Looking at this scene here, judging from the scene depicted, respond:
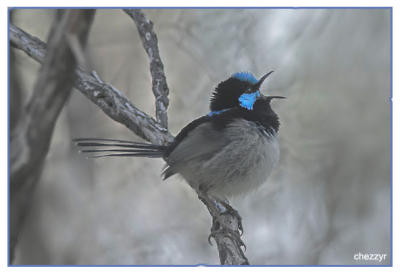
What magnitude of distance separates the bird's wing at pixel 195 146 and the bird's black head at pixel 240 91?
1.12 feet

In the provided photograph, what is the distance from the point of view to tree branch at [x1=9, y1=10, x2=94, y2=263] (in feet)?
6.43

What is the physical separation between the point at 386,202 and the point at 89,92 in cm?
262

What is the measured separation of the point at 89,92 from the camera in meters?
4.12

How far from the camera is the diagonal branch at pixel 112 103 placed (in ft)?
13.3

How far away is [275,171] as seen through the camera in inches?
201

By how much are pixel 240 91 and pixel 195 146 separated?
26.4 inches

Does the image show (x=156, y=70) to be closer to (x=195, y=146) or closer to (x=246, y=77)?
(x=246, y=77)

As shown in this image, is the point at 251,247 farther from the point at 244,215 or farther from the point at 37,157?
the point at 37,157

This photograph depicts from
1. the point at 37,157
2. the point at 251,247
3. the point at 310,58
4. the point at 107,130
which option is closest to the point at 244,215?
the point at 251,247

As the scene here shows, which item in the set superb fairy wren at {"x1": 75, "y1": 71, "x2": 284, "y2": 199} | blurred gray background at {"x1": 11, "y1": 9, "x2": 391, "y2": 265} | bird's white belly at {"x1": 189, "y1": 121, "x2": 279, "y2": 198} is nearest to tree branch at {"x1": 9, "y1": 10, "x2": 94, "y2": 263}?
superb fairy wren at {"x1": 75, "y1": 71, "x2": 284, "y2": 199}

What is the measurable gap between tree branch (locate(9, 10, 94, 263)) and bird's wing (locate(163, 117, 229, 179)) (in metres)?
1.80

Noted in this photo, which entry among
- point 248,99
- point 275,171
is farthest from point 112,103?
point 275,171

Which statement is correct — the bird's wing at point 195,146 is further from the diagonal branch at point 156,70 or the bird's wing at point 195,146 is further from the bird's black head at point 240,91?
the diagonal branch at point 156,70

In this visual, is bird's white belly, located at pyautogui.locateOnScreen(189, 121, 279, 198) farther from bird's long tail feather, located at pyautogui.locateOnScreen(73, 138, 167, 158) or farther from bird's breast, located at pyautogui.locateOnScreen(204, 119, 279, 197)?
bird's long tail feather, located at pyautogui.locateOnScreen(73, 138, 167, 158)
